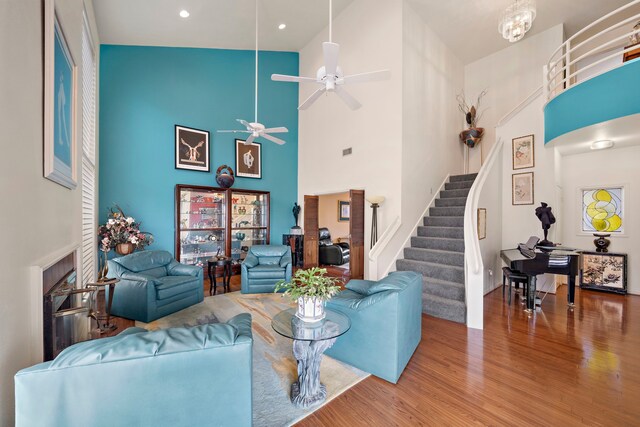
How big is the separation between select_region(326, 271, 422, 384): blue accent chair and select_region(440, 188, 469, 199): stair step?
3626mm

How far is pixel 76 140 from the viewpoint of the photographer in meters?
2.46

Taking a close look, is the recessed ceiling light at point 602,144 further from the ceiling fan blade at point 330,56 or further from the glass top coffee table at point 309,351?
the glass top coffee table at point 309,351

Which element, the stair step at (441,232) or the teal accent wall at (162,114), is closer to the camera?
the stair step at (441,232)

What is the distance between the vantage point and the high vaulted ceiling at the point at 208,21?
14.5 feet

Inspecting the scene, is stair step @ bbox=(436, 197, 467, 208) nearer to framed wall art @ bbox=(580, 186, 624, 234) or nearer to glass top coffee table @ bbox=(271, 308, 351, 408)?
framed wall art @ bbox=(580, 186, 624, 234)

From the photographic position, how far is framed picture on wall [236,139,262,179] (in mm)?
6312

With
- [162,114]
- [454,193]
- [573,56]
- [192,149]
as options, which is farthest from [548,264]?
[162,114]

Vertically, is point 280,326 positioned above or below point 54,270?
below

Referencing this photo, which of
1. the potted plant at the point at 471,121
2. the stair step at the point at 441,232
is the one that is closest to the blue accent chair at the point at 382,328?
the stair step at the point at 441,232

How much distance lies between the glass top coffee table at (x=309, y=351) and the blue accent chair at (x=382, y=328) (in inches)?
13.2

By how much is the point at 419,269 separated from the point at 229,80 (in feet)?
19.2

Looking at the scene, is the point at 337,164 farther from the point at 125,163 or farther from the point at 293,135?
the point at 125,163

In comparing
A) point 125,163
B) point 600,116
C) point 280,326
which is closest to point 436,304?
point 280,326

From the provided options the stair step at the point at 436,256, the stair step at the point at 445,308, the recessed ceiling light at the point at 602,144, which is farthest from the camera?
the recessed ceiling light at the point at 602,144
